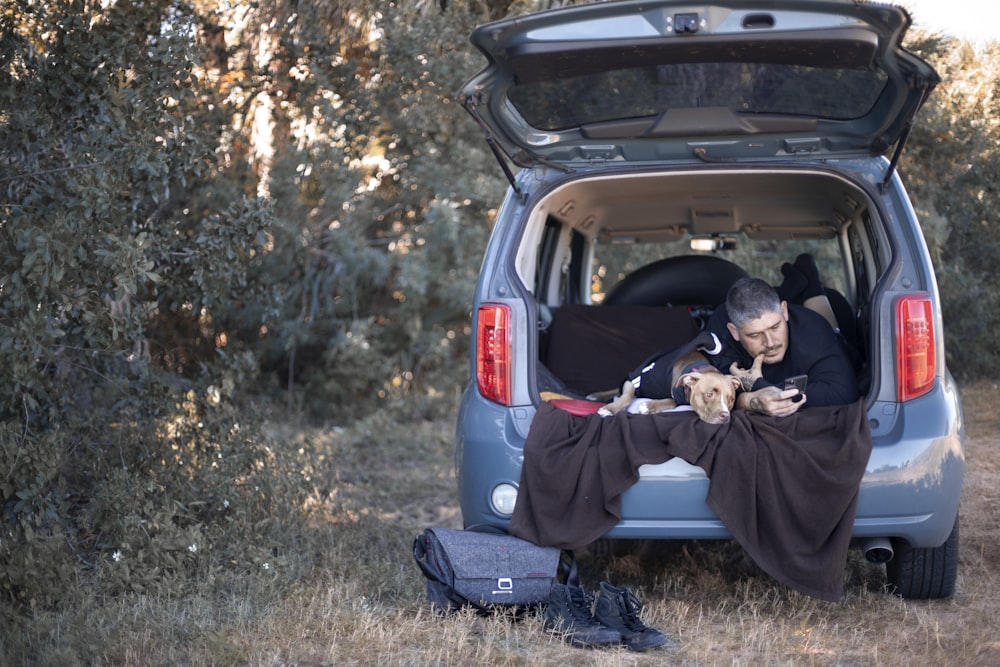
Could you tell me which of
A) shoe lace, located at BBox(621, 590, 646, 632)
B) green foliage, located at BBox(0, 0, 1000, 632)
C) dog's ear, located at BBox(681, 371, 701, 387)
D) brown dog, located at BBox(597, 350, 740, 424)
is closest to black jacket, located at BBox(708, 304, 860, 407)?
brown dog, located at BBox(597, 350, 740, 424)

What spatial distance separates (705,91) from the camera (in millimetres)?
4293

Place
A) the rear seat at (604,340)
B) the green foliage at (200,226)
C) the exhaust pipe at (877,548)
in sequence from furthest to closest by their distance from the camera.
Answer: the rear seat at (604,340), the green foliage at (200,226), the exhaust pipe at (877,548)

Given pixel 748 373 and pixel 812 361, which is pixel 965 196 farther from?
pixel 748 373

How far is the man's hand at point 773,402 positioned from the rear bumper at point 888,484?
0.99ft

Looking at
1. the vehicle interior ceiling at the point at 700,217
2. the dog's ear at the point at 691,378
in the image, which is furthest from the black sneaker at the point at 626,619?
the vehicle interior ceiling at the point at 700,217

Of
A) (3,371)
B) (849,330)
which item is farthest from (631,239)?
(3,371)

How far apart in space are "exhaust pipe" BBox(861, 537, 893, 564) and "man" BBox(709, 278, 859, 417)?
0.52 metres

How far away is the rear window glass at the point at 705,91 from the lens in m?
4.15

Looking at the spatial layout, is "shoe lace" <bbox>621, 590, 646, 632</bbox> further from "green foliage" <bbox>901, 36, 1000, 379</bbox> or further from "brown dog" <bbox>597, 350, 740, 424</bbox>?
"green foliage" <bbox>901, 36, 1000, 379</bbox>

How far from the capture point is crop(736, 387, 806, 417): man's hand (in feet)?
13.3

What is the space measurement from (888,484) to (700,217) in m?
2.35

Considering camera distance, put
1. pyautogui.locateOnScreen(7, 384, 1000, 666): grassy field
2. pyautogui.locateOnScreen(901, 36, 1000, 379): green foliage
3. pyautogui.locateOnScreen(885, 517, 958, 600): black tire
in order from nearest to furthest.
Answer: pyautogui.locateOnScreen(7, 384, 1000, 666): grassy field, pyautogui.locateOnScreen(885, 517, 958, 600): black tire, pyautogui.locateOnScreen(901, 36, 1000, 379): green foliage

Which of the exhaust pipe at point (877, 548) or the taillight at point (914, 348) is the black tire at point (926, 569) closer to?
the exhaust pipe at point (877, 548)

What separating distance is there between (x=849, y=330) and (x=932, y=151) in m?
3.13
